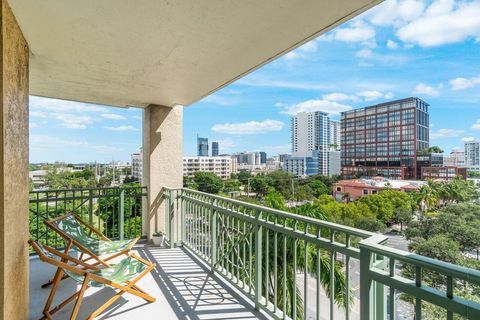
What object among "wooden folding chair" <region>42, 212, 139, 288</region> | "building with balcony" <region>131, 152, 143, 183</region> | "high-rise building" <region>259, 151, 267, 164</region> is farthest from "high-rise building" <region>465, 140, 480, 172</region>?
"high-rise building" <region>259, 151, 267, 164</region>

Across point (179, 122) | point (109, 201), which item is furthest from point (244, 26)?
point (109, 201)

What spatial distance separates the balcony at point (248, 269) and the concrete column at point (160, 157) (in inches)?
6.7

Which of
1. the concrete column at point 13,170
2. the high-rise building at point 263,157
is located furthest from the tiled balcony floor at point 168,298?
the high-rise building at point 263,157

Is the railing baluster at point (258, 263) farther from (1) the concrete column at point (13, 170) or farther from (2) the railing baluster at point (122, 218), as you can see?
(2) the railing baluster at point (122, 218)

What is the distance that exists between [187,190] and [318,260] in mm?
2753

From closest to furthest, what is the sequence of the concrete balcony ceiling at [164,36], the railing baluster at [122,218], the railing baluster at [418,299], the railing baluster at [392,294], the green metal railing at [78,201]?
the railing baluster at [418,299] < the railing baluster at [392,294] < the concrete balcony ceiling at [164,36] < the green metal railing at [78,201] < the railing baluster at [122,218]

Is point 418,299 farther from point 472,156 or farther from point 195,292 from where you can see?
point 195,292

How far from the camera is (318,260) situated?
73.2 inches

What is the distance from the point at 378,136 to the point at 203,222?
254 cm

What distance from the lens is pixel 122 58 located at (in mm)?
2684

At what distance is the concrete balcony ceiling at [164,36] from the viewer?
180 cm

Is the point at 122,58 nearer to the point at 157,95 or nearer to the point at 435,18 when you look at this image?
the point at 157,95

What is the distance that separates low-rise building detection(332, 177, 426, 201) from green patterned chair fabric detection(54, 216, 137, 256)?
103 inches

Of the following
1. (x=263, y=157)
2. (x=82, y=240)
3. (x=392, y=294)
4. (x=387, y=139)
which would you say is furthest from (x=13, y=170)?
(x=263, y=157)
